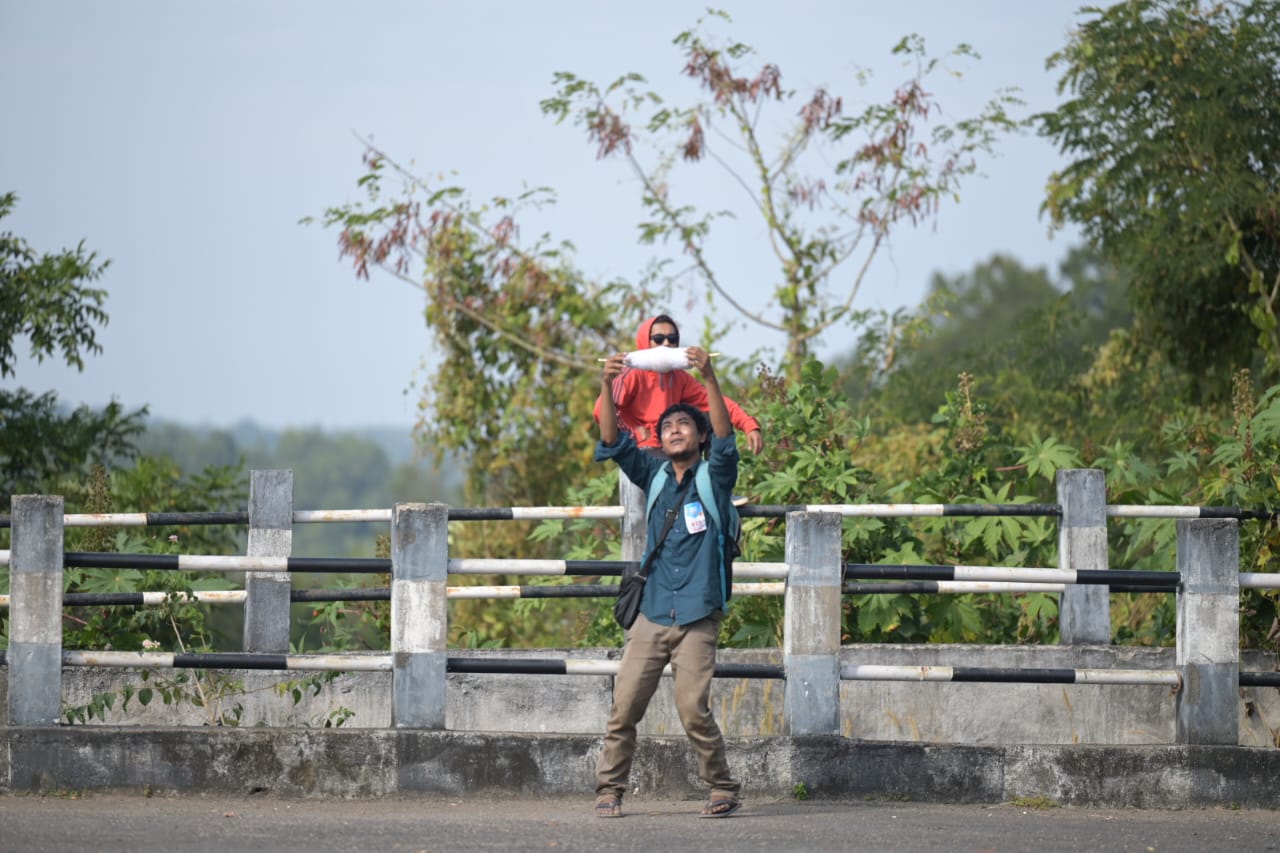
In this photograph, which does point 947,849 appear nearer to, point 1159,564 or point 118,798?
point 118,798

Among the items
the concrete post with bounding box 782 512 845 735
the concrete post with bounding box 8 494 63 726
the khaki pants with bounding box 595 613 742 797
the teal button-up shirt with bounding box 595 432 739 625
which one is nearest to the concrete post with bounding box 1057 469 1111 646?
the concrete post with bounding box 782 512 845 735

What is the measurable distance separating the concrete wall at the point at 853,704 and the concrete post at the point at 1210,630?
1.93m

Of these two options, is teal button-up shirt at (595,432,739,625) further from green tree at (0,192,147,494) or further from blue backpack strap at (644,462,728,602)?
green tree at (0,192,147,494)

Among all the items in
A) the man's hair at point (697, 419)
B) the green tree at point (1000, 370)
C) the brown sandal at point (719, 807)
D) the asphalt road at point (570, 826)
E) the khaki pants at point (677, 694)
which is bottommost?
the asphalt road at point (570, 826)

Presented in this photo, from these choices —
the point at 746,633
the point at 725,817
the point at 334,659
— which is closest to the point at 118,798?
the point at 334,659

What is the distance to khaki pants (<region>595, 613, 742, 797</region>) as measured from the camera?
698cm

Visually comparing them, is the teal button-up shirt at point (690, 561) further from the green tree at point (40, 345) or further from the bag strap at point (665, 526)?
the green tree at point (40, 345)

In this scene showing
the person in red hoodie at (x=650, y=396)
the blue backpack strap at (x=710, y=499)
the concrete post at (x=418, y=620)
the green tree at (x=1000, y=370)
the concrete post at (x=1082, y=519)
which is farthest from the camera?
the green tree at (x=1000, y=370)

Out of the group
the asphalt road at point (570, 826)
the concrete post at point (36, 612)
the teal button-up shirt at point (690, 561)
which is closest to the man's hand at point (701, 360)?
the teal button-up shirt at point (690, 561)

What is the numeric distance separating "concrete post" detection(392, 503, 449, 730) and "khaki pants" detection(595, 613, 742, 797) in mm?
923

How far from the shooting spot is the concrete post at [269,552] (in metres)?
9.69

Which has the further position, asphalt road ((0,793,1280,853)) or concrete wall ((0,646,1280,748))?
concrete wall ((0,646,1280,748))

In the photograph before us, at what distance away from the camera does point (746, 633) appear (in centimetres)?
1047

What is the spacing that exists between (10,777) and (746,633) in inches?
174
